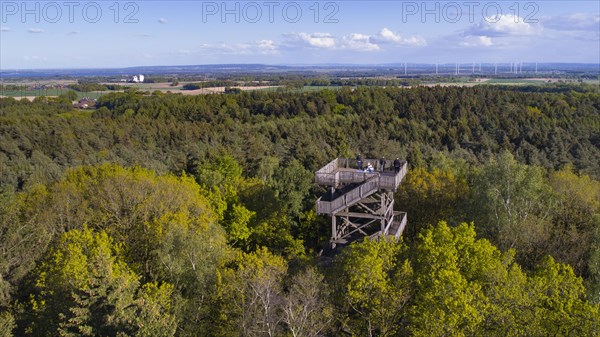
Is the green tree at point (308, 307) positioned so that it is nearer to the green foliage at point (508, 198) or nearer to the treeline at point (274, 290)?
the treeline at point (274, 290)

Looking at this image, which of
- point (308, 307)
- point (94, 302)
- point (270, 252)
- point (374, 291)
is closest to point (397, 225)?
point (270, 252)

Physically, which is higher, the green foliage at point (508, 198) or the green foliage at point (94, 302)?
the green foliage at point (508, 198)

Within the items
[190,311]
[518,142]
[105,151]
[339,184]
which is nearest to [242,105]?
[105,151]

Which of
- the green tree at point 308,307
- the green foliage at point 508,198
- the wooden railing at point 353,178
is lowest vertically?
the green tree at point 308,307

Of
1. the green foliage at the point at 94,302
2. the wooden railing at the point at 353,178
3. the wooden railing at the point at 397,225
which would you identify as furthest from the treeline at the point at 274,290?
the wooden railing at the point at 397,225

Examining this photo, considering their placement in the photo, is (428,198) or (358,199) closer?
(358,199)

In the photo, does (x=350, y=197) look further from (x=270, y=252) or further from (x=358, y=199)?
(x=270, y=252)

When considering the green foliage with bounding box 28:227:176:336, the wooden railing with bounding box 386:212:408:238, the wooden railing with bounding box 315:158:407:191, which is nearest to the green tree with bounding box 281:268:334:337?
the green foliage with bounding box 28:227:176:336

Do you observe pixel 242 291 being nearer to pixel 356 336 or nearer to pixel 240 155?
pixel 356 336
